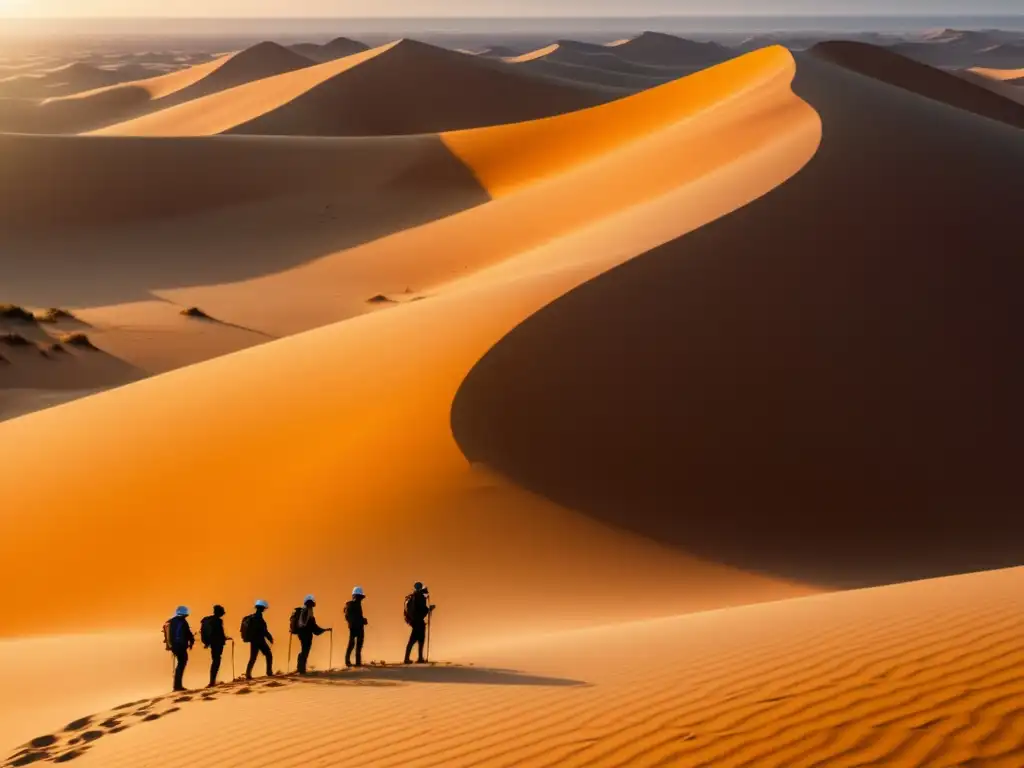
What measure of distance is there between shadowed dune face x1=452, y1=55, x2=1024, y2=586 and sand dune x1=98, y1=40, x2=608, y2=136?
175ft

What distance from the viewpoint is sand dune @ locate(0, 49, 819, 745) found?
10.4 metres

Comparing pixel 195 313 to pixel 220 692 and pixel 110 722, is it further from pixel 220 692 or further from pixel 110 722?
pixel 110 722

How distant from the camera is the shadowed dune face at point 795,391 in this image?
1192 cm

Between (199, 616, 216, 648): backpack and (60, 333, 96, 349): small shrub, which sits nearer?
(199, 616, 216, 648): backpack

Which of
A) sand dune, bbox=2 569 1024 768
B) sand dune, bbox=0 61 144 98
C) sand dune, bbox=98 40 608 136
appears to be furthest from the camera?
sand dune, bbox=0 61 144 98

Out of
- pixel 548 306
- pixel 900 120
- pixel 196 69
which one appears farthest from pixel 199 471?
pixel 196 69

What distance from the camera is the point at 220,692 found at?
8.10 m

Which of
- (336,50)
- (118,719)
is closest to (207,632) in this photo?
(118,719)

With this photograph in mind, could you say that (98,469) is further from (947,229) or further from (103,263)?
(103,263)

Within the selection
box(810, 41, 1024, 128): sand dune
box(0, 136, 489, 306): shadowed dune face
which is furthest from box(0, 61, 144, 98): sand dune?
box(810, 41, 1024, 128): sand dune

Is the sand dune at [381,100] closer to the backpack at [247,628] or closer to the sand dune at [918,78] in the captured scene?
the sand dune at [918,78]

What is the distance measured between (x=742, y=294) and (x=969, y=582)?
8007 mm

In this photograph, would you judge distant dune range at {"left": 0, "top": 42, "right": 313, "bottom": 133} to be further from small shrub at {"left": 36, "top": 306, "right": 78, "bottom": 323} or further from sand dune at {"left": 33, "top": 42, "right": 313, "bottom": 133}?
small shrub at {"left": 36, "top": 306, "right": 78, "bottom": 323}

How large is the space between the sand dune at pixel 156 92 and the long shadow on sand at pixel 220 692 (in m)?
86.5
